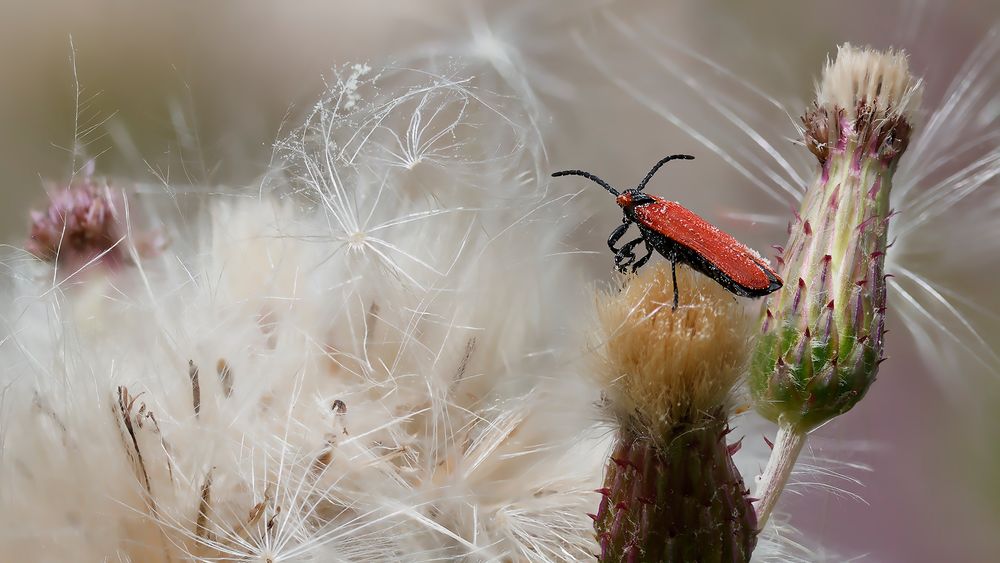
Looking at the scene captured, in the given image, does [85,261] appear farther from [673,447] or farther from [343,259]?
[673,447]

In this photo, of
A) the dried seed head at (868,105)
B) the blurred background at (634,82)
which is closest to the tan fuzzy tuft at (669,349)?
the dried seed head at (868,105)

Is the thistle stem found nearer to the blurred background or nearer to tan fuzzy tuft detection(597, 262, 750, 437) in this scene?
tan fuzzy tuft detection(597, 262, 750, 437)

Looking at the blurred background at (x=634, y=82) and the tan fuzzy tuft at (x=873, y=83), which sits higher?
the blurred background at (x=634, y=82)

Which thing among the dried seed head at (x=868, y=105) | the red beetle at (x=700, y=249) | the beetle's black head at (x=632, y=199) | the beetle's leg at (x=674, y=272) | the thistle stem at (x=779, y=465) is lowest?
the thistle stem at (x=779, y=465)

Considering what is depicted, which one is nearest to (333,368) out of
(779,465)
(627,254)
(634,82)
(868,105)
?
(627,254)

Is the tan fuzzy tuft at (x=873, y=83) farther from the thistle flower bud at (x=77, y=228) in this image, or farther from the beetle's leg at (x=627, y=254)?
the thistle flower bud at (x=77, y=228)

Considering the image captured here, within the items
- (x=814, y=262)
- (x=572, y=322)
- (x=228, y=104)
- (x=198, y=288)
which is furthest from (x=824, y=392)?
(x=228, y=104)
